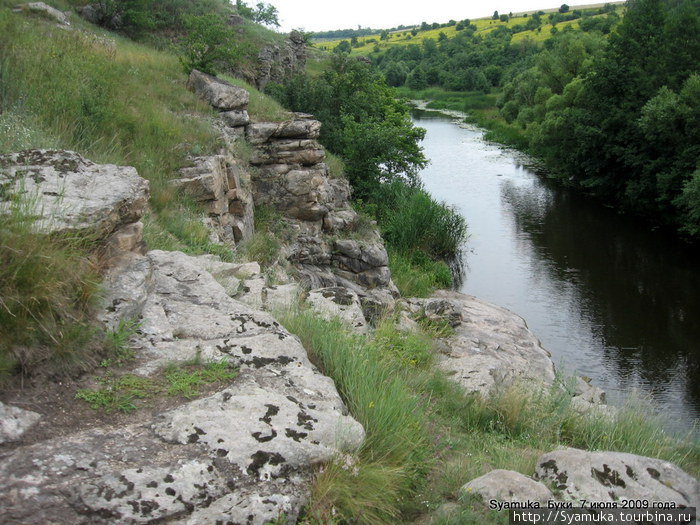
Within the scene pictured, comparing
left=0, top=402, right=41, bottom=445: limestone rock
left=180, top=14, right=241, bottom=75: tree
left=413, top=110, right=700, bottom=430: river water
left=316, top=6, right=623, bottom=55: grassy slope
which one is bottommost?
left=413, top=110, right=700, bottom=430: river water

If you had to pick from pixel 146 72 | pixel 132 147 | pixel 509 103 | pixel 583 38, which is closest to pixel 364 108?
pixel 146 72

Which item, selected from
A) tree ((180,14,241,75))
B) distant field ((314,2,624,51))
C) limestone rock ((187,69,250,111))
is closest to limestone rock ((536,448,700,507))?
limestone rock ((187,69,250,111))

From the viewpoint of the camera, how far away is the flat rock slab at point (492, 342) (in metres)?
10.8

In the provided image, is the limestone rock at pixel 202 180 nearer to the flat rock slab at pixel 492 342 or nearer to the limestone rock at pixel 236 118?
the limestone rock at pixel 236 118

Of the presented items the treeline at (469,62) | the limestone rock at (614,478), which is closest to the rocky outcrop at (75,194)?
the limestone rock at (614,478)

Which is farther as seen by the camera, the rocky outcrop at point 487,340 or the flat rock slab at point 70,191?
the rocky outcrop at point 487,340

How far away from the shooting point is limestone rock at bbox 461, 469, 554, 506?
354cm

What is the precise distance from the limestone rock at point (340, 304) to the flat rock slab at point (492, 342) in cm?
224

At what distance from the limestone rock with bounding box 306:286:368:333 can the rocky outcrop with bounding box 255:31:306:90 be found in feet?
66.0

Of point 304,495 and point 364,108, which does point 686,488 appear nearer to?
point 304,495

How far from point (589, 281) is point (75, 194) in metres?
19.9

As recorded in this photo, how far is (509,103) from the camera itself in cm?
5434

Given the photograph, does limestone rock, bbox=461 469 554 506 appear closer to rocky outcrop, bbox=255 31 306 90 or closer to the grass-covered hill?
the grass-covered hill

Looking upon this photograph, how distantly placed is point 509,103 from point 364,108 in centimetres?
3229
